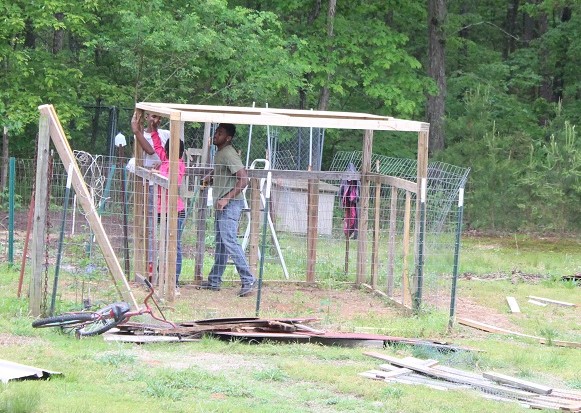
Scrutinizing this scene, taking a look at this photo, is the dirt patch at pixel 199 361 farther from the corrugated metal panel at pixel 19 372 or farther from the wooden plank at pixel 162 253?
the wooden plank at pixel 162 253

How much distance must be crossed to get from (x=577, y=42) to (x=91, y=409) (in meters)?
25.6

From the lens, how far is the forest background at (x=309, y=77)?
21.2 m

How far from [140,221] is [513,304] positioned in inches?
191

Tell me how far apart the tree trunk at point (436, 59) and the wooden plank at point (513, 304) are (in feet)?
44.8

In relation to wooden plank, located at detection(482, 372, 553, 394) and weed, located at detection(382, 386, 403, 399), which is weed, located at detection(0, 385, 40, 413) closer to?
weed, located at detection(382, 386, 403, 399)

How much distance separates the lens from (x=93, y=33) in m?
22.9

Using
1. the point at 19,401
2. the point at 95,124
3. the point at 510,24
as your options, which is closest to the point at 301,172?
the point at 19,401

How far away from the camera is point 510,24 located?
1484 inches

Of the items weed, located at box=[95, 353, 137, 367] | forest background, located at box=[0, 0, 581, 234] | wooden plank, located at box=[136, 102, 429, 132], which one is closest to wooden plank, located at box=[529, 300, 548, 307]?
wooden plank, located at box=[136, 102, 429, 132]

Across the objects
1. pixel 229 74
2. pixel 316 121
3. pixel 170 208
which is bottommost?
pixel 170 208

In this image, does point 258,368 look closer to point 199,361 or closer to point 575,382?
point 199,361

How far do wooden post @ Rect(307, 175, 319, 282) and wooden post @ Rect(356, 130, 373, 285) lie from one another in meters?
0.58

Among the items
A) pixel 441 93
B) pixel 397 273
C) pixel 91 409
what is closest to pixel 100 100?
pixel 441 93

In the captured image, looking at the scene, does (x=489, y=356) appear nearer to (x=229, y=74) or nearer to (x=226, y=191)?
(x=226, y=191)
